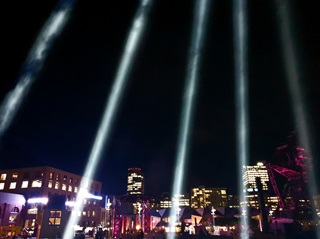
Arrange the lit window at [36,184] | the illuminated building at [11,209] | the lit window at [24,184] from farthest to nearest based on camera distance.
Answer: the lit window at [24,184] → the lit window at [36,184] → the illuminated building at [11,209]

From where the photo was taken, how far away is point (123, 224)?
3825 cm

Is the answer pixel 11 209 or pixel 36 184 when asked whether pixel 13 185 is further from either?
pixel 11 209

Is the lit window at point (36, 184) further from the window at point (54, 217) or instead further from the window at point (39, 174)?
the window at point (54, 217)

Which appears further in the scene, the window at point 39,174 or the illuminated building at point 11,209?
the window at point 39,174

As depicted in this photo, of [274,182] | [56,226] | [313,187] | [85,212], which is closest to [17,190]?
[85,212]

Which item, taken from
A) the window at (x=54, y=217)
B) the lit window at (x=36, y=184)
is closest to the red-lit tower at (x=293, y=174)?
the window at (x=54, y=217)

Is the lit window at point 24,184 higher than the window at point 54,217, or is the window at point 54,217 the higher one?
the lit window at point 24,184

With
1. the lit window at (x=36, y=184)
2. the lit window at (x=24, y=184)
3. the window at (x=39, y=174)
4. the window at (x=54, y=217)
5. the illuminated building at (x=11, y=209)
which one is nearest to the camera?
the window at (x=54, y=217)

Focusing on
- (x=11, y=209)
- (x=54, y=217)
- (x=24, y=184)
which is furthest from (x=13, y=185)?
(x=54, y=217)

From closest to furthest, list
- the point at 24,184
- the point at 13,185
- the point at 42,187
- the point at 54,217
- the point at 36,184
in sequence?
the point at 54,217
the point at 42,187
the point at 36,184
the point at 24,184
the point at 13,185

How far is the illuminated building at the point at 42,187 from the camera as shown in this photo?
2469 inches

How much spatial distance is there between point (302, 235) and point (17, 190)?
6688cm

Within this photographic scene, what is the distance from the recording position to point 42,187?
6681cm

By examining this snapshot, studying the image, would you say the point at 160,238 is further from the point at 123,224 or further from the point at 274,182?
the point at 274,182
